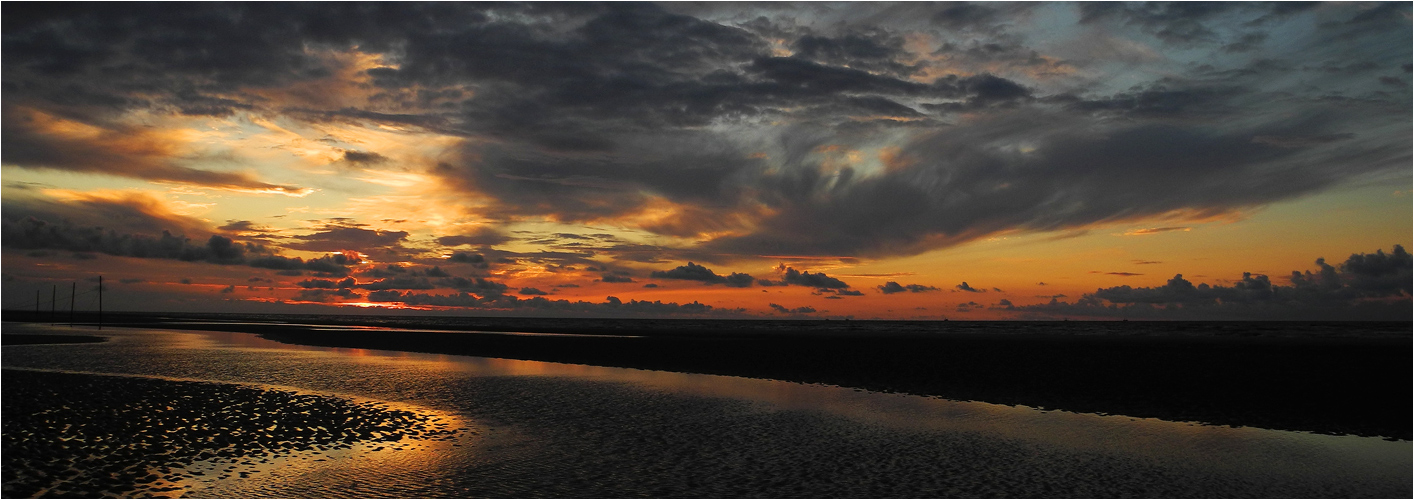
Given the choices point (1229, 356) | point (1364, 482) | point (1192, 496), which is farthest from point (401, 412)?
point (1229, 356)

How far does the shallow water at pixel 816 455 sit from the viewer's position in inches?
560

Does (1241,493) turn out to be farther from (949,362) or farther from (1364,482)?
(949,362)

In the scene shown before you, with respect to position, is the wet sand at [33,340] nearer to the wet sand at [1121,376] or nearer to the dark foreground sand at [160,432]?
the wet sand at [1121,376]

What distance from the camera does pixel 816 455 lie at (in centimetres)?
1722

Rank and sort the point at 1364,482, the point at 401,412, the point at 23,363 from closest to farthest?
the point at 1364,482, the point at 401,412, the point at 23,363

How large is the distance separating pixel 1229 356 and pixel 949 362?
16147 mm

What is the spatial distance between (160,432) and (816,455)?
15924 mm

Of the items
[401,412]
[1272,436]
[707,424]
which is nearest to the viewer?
[1272,436]

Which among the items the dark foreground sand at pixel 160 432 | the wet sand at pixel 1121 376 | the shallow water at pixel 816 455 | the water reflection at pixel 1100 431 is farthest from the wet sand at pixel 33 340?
the water reflection at pixel 1100 431

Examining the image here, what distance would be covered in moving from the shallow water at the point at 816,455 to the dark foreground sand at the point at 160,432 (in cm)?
136

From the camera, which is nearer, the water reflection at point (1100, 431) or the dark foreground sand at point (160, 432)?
the dark foreground sand at point (160, 432)

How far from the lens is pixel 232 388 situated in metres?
28.1

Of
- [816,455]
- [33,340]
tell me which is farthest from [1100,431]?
[33,340]

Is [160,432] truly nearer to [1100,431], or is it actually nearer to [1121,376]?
[1100,431]
